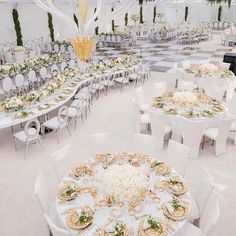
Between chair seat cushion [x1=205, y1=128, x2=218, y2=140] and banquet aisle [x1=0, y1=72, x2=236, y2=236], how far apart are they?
439 millimetres

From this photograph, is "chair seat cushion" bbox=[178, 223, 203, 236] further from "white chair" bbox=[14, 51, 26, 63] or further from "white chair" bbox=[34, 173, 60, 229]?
"white chair" bbox=[14, 51, 26, 63]

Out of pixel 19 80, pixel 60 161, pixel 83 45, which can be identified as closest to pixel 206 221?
pixel 60 161

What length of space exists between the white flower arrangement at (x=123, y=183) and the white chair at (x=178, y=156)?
3.93 ft

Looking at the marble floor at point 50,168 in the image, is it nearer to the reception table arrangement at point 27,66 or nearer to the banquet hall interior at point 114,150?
the banquet hall interior at point 114,150

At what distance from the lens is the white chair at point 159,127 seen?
6270 millimetres

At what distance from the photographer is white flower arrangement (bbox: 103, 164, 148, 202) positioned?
11.8ft

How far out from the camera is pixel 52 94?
8.26m

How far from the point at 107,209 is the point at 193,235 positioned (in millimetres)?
1165

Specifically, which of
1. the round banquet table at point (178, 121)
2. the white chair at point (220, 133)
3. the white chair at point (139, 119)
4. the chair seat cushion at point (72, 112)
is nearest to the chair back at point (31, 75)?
the chair seat cushion at point (72, 112)

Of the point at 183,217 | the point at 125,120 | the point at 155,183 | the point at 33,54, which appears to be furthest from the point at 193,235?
the point at 33,54

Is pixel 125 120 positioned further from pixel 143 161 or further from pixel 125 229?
pixel 125 229

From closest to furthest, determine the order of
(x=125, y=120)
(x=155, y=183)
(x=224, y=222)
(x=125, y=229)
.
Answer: (x=125, y=229), (x=155, y=183), (x=224, y=222), (x=125, y=120)

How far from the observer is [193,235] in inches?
140

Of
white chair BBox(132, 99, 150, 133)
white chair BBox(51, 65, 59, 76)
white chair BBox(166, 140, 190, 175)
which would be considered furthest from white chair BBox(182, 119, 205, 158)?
white chair BBox(51, 65, 59, 76)
